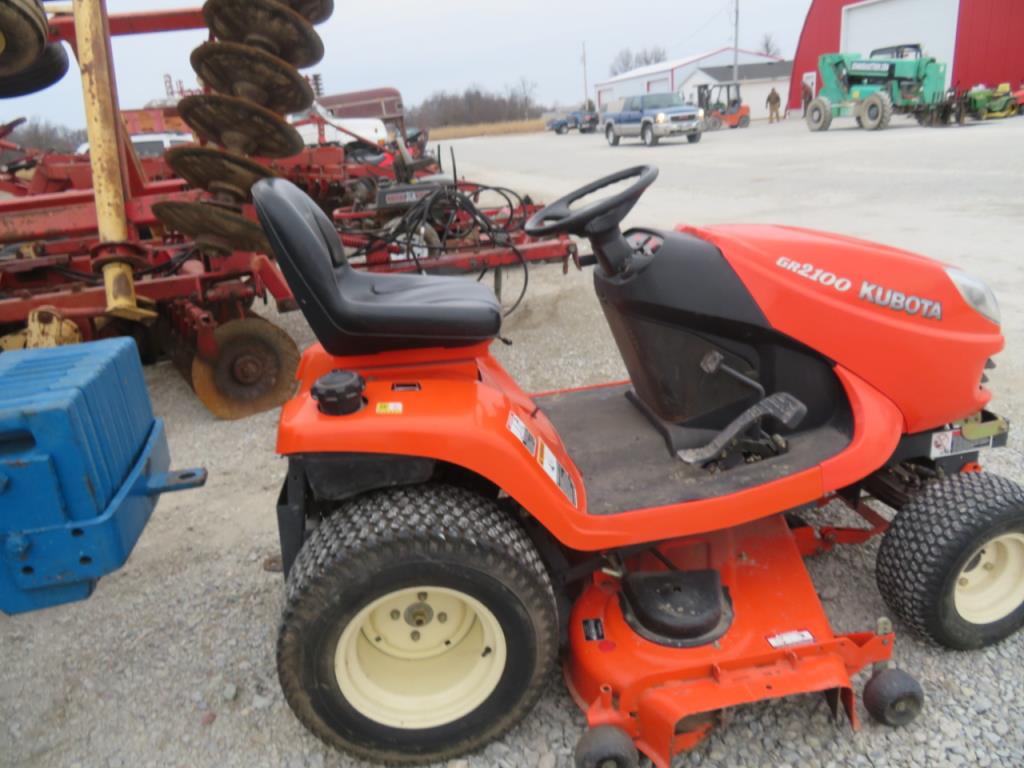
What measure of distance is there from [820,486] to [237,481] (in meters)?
2.45

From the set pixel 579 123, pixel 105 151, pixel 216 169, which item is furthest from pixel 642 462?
pixel 579 123

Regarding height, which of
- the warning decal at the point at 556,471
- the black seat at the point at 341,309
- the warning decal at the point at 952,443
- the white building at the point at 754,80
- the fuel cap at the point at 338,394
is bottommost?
the warning decal at the point at 952,443

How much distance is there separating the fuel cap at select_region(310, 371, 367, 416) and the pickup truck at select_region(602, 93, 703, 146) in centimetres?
2163

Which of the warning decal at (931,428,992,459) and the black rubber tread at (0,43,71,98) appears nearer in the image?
the warning decal at (931,428,992,459)

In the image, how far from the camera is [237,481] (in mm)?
3389

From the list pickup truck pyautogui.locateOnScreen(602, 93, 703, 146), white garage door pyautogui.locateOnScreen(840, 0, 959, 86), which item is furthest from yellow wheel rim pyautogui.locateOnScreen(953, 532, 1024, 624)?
white garage door pyautogui.locateOnScreen(840, 0, 959, 86)

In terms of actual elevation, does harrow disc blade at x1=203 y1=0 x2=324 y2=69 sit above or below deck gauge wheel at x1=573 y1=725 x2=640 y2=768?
above

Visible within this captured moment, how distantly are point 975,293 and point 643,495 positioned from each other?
1.03 m

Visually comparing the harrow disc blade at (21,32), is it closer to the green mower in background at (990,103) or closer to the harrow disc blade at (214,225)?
the harrow disc blade at (214,225)

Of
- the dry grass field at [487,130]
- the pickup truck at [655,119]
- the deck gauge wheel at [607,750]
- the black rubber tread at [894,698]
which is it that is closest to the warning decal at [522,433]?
the deck gauge wheel at [607,750]

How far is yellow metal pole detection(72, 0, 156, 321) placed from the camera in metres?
3.65

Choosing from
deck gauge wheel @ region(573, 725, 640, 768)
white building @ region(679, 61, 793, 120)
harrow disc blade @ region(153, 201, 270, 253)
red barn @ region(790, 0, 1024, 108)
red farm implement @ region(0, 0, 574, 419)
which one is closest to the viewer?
deck gauge wheel @ region(573, 725, 640, 768)

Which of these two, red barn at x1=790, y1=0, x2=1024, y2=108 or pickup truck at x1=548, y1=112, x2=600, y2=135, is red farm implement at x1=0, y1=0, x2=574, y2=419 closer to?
red barn at x1=790, y1=0, x2=1024, y2=108

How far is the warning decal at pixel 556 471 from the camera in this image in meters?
1.85
